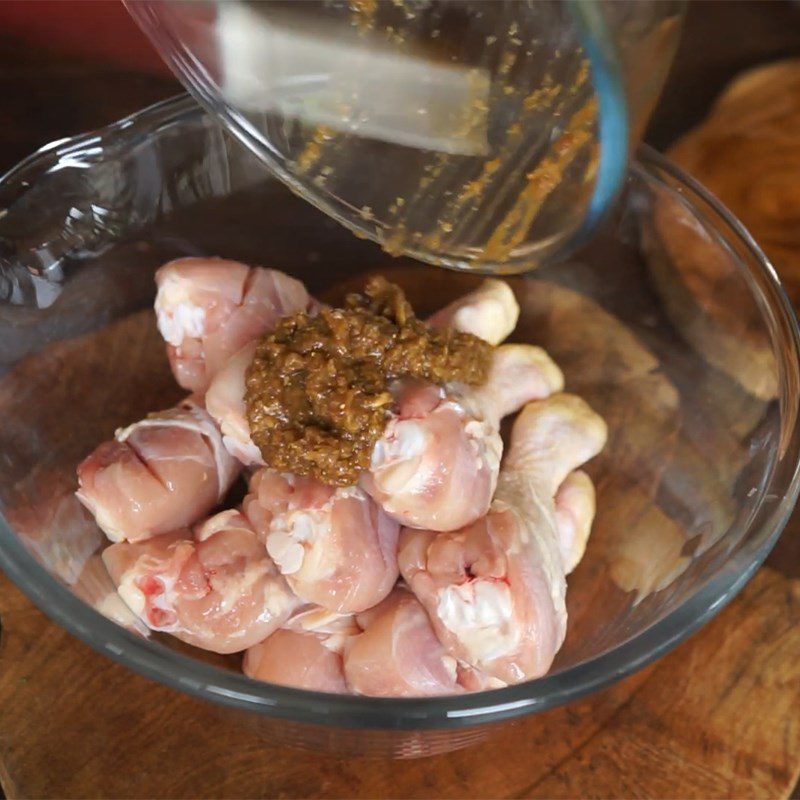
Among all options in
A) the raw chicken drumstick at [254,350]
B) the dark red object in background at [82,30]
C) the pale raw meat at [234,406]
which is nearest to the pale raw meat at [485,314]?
the raw chicken drumstick at [254,350]

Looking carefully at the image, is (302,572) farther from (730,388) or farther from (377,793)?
(730,388)

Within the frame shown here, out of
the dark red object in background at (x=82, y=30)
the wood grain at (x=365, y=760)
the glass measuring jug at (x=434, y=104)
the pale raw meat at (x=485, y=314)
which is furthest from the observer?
the dark red object in background at (x=82, y=30)

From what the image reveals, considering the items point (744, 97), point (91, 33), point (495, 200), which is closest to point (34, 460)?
point (495, 200)

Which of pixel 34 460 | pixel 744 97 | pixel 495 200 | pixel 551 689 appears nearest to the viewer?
pixel 551 689

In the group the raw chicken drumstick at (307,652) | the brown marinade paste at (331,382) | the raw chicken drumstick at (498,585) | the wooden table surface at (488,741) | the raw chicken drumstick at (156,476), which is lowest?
the wooden table surface at (488,741)

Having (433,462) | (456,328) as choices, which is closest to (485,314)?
(456,328)

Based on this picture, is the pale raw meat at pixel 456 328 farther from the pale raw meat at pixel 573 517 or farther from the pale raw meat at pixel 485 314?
the pale raw meat at pixel 573 517
